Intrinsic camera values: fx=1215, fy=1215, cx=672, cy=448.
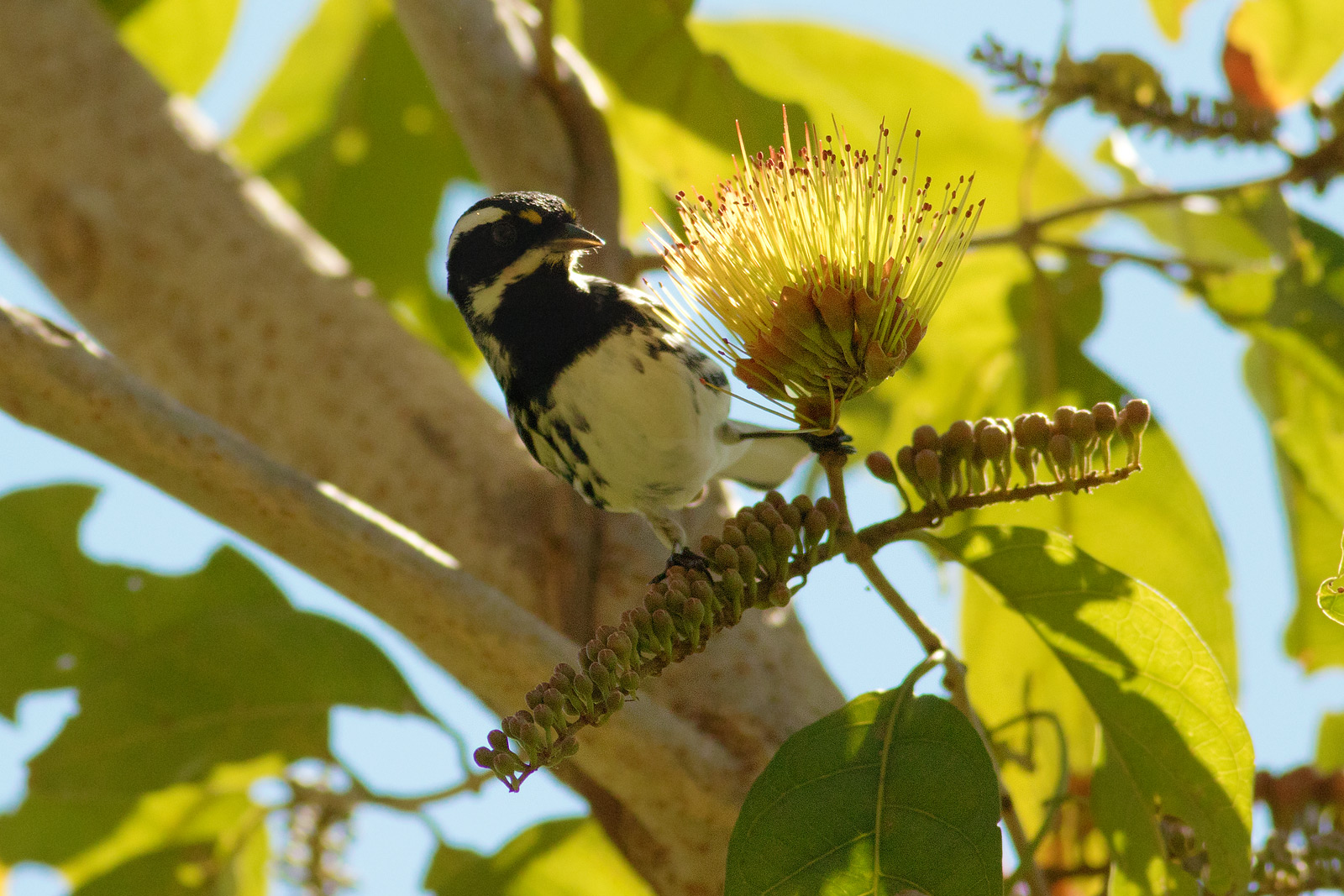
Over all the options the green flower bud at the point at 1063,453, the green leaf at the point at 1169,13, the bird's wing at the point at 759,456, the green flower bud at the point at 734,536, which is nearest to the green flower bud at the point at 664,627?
the green flower bud at the point at 734,536

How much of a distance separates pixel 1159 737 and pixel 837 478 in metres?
0.57

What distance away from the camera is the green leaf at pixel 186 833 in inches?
94.3

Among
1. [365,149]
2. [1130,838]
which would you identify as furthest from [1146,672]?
[365,149]

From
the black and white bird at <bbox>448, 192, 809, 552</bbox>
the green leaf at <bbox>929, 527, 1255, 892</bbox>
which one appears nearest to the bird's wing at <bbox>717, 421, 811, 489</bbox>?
the black and white bird at <bbox>448, 192, 809, 552</bbox>

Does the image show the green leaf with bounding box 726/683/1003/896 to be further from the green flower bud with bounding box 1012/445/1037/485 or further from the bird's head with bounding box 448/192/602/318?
the bird's head with bounding box 448/192/602/318

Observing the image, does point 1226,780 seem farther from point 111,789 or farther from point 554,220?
point 111,789

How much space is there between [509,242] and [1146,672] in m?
1.06

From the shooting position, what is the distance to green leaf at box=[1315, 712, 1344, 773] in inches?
99.4

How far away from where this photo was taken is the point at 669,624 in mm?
1231

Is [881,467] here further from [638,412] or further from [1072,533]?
[1072,533]

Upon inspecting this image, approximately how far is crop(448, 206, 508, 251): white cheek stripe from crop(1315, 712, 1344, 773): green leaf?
201cm

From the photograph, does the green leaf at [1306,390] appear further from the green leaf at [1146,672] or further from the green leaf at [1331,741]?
the green leaf at [1146,672]

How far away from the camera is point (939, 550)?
1452 mm

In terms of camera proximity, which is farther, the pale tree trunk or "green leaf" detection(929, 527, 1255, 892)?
the pale tree trunk
